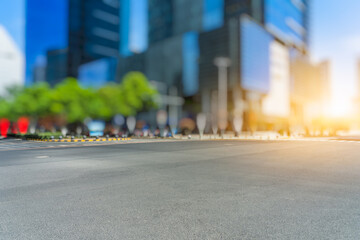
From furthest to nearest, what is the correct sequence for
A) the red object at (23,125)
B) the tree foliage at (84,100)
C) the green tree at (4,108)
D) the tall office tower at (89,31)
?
1. the tall office tower at (89,31)
2. the green tree at (4,108)
3. the tree foliage at (84,100)
4. the red object at (23,125)

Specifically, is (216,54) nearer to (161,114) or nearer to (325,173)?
(161,114)

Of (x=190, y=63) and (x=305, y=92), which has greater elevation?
(x=190, y=63)

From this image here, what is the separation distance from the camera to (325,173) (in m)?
9.15

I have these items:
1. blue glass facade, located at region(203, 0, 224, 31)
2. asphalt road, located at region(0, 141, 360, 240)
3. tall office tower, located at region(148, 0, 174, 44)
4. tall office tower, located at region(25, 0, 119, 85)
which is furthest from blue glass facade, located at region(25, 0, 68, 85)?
asphalt road, located at region(0, 141, 360, 240)

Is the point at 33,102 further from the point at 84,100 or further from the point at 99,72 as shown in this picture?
the point at 99,72

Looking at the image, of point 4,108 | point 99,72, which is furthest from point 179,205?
point 99,72

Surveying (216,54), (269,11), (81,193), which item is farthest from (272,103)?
(81,193)

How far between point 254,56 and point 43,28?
103m

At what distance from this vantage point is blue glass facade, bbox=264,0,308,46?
274 ft

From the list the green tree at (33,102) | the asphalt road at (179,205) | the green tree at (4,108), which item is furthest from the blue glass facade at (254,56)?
the asphalt road at (179,205)

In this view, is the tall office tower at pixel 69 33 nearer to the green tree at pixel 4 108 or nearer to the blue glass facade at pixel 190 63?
the blue glass facade at pixel 190 63

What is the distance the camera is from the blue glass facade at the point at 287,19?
274ft

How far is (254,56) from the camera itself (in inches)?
2840

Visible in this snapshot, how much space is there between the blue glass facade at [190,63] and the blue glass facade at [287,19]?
20.9m
